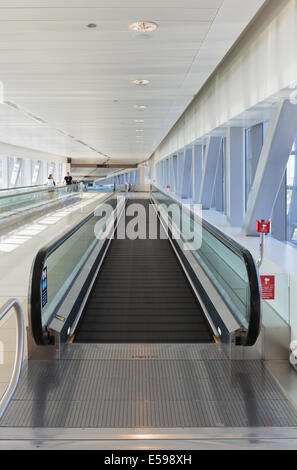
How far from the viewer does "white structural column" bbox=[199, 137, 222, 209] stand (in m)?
16.0

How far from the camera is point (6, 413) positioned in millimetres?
3535

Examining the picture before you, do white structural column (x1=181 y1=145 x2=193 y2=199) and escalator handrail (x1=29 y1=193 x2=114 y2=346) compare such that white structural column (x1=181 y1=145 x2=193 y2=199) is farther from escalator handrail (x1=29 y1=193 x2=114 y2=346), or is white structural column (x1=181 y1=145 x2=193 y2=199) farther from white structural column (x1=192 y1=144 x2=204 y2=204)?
escalator handrail (x1=29 y1=193 x2=114 y2=346)

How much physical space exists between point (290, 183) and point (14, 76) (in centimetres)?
599

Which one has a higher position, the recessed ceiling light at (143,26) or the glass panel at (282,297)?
the recessed ceiling light at (143,26)

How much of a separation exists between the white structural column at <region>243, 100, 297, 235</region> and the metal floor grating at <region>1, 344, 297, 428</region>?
15.6 ft

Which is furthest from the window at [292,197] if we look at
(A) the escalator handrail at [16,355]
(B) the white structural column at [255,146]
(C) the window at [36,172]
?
(C) the window at [36,172]

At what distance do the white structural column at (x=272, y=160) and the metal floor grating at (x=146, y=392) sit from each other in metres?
4.77

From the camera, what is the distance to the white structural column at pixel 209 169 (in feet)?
52.4

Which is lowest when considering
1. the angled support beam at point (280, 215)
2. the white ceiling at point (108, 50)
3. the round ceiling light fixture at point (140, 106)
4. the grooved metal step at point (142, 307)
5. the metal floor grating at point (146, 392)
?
the grooved metal step at point (142, 307)

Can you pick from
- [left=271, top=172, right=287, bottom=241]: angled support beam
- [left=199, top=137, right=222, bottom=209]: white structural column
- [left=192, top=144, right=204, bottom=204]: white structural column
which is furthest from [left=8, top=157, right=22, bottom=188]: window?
[left=271, top=172, right=287, bottom=241]: angled support beam

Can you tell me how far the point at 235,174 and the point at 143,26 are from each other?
21.0 feet

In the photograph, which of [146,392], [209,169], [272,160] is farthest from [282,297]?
[209,169]

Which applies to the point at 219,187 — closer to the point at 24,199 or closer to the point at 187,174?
the point at 187,174

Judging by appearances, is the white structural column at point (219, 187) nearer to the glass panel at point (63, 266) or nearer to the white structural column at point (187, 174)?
the white structural column at point (187, 174)
